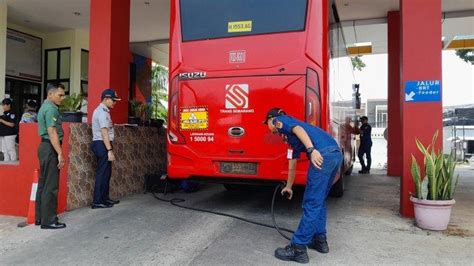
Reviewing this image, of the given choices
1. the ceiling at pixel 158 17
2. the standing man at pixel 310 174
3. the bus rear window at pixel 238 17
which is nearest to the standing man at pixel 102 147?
the bus rear window at pixel 238 17

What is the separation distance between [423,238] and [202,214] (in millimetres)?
2987

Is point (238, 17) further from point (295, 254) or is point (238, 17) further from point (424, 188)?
point (424, 188)

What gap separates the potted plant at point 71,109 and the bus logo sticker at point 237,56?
2.91 metres

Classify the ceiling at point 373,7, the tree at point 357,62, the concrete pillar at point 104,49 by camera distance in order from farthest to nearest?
the tree at point 357,62, the ceiling at point 373,7, the concrete pillar at point 104,49

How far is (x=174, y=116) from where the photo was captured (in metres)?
6.03

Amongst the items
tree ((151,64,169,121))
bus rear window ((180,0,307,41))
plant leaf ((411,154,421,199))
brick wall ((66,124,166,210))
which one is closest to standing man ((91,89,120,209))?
brick wall ((66,124,166,210))

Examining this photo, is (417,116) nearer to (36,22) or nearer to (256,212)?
(256,212)

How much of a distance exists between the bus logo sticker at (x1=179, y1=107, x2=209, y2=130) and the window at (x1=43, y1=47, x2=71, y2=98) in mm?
10006

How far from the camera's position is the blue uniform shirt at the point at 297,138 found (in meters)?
4.21

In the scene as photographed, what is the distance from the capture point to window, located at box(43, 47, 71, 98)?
14.5 meters

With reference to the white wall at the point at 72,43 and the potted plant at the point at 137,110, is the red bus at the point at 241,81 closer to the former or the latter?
the potted plant at the point at 137,110

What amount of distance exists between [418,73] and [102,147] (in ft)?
15.9

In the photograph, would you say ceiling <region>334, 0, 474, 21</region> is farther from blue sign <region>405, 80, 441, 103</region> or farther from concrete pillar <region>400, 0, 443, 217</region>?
blue sign <region>405, 80, 441, 103</region>

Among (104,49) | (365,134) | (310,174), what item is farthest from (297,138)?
(365,134)
